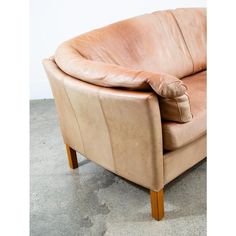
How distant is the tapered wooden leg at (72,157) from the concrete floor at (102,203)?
0.04 metres

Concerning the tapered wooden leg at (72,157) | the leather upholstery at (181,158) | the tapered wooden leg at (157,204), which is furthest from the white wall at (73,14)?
the tapered wooden leg at (157,204)

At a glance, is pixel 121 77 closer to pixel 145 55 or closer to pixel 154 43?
pixel 145 55

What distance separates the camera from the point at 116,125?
1.40 m

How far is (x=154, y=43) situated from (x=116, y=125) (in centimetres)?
90

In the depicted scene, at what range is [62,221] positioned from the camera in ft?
5.04

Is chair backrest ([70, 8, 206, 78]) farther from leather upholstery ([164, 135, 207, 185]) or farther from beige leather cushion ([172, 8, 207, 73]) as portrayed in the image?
leather upholstery ([164, 135, 207, 185])

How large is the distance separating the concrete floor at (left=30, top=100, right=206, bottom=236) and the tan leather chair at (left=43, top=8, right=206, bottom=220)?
0.32 feet

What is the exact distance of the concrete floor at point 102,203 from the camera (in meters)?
1.46

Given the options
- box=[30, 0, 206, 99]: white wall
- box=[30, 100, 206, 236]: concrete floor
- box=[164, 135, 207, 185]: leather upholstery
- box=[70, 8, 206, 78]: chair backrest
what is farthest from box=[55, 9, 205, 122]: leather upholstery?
box=[30, 0, 206, 99]: white wall

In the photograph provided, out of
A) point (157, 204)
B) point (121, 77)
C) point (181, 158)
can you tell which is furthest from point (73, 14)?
point (157, 204)

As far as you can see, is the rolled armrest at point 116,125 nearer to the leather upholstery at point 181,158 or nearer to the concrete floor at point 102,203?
the leather upholstery at point 181,158

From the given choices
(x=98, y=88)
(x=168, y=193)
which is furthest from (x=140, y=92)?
(x=168, y=193)

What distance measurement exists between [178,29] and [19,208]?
6.44 feet
